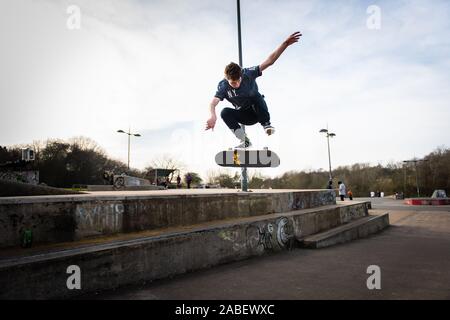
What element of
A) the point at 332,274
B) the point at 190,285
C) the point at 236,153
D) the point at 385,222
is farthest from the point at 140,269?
the point at 385,222

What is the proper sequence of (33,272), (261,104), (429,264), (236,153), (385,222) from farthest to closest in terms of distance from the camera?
(385,222) → (429,264) → (236,153) → (261,104) → (33,272)

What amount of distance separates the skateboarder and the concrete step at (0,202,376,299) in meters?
2.25

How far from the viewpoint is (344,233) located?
35.9ft

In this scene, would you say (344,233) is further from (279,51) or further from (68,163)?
(68,163)

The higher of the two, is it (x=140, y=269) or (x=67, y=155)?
(x=67, y=155)

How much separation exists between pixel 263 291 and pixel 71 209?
362cm

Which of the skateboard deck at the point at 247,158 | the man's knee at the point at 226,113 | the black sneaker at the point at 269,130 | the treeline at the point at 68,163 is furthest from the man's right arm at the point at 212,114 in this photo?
the treeline at the point at 68,163

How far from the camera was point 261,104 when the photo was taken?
5969 millimetres

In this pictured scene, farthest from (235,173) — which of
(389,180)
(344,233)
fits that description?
(389,180)

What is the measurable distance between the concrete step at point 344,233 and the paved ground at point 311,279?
796 millimetres

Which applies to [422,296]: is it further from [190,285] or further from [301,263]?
[190,285]

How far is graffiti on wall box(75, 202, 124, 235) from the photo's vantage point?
215 inches

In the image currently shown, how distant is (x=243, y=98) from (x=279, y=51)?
1.06 metres

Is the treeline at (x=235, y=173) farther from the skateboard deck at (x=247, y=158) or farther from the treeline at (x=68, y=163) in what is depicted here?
the skateboard deck at (x=247, y=158)
